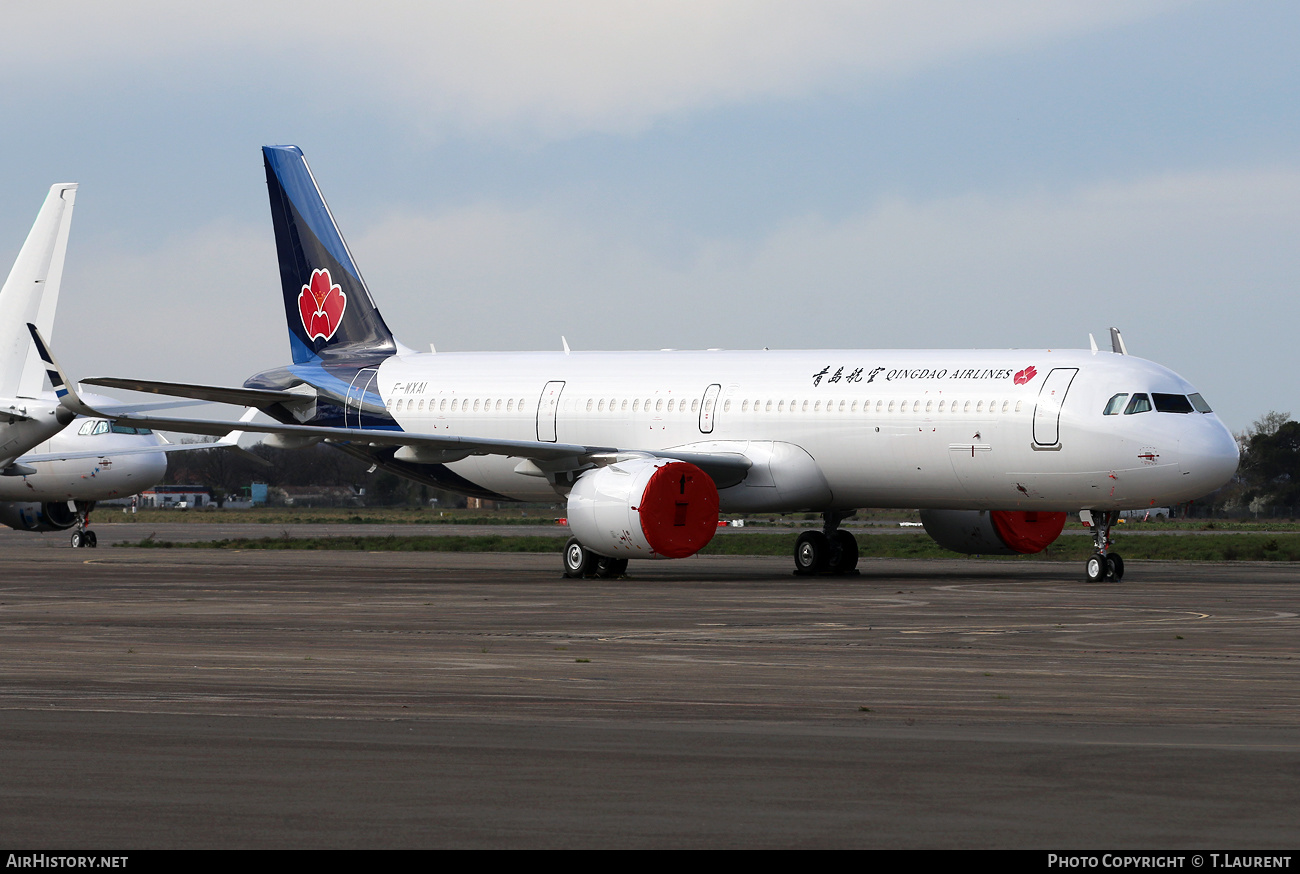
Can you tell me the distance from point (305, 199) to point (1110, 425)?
19.5m

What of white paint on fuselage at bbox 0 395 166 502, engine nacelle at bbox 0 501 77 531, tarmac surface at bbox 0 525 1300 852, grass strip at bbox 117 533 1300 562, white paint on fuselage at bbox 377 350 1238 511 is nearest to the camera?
tarmac surface at bbox 0 525 1300 852

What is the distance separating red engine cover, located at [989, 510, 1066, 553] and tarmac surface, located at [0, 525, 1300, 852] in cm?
973

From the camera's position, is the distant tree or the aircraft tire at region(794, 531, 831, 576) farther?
the distant tree

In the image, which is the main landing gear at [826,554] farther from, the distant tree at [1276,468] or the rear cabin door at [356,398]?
the distant tree at [1276,468]

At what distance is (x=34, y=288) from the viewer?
3619 centimetres

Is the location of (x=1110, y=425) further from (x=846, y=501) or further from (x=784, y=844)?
(x=784, y=844)

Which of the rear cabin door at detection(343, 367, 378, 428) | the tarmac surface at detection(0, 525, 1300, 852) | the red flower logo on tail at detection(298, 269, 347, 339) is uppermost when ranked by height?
the red flower logo on tail at detection(298, 269, 347, 339)

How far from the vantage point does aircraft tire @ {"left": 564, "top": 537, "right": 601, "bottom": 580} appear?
99.9 ft

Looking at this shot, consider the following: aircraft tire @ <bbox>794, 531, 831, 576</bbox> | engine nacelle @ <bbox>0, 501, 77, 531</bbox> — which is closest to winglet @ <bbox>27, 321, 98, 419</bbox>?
aircraft tire @ <bbox>794, 531, 831, 576</bbox>

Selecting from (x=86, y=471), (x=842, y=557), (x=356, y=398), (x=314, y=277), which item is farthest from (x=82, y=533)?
(x=842, y=557)

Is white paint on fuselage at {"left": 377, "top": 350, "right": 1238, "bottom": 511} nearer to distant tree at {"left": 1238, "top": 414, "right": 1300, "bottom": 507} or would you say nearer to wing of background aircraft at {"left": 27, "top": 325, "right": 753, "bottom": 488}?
wing of background aircraft at {"left": 27, "top": 325, "right": 753, "bottom": 488}

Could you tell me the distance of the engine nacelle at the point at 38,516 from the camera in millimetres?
50250

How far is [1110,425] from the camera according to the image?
27.8 m

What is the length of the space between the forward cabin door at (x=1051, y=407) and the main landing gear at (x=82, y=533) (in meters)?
26.3
